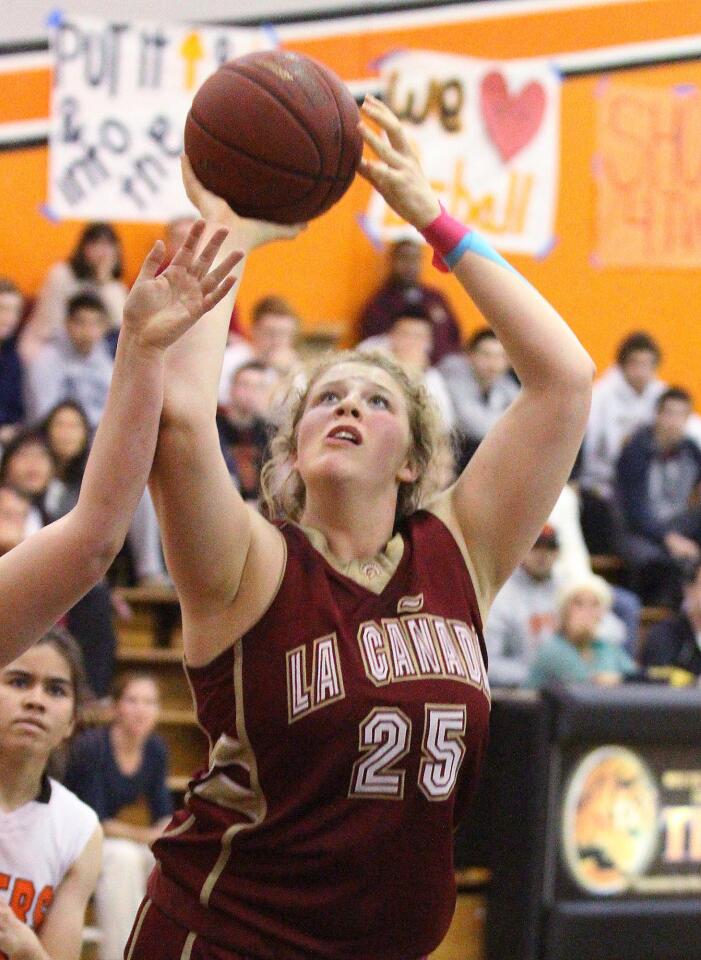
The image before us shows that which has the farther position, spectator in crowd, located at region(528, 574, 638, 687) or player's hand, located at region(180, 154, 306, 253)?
spectator in crowd, located at region(528, 574, 638, 687)

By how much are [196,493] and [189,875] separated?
0.58 metres

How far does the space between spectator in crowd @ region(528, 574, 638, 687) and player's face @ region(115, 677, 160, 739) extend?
148cm

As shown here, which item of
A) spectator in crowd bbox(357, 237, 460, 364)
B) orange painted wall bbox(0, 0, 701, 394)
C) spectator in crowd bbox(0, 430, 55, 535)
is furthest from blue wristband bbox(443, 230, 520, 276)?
orange painted wall bbox(0, 0, 701, 394)

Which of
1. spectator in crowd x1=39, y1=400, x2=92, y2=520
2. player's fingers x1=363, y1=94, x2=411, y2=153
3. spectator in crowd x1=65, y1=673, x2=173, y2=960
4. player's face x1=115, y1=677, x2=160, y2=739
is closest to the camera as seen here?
player's fingers x1=363, y1=94, x2=411, y2=153

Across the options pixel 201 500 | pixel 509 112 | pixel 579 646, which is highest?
pixel 509 112

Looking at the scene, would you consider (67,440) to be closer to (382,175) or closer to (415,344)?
(415,344)

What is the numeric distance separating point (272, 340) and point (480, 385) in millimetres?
1195

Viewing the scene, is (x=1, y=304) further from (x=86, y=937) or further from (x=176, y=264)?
(x=176, y=264)

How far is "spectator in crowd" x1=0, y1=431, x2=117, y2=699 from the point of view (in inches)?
221

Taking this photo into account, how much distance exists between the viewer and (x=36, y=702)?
2.97m

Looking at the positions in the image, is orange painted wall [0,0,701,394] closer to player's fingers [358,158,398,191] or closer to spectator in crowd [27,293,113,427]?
spectator in crowd [27,293,113,427]

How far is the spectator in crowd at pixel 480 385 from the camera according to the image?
816 cm

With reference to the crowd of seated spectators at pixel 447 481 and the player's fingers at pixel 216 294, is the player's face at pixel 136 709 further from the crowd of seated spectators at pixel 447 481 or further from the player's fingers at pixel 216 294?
the player's fingers at pixel 216 294

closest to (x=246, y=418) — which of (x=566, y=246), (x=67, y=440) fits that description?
(x=67, y=440)
